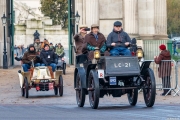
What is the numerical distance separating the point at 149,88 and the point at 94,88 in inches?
49.9

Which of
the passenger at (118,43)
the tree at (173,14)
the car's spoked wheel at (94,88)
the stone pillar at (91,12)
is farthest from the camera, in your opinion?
the tree at (173,14)

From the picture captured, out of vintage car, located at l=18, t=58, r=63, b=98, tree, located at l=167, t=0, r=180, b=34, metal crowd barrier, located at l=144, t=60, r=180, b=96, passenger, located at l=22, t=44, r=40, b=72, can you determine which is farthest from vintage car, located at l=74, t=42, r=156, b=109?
tree, located at l=167, t=0, r=180, b=34

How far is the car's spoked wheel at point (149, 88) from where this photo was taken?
16.2 meters

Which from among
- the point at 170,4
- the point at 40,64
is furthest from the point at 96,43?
the point at 170,4

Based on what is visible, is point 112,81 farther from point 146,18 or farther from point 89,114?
point 146,18

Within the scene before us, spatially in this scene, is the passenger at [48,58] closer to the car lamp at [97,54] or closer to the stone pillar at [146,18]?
the car lamp at [97,54]

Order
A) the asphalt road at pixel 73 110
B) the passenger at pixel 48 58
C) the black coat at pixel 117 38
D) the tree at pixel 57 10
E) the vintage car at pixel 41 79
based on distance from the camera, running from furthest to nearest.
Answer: the tree at pixel 57 10 < the passenger at pixel 48 58 < the vintage car at pixel 41 79 < the black coat at pixel 117 38 < the asphalt road at pixel 73 110

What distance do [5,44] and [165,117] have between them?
2700cm

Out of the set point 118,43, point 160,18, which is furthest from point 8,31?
point 118,43

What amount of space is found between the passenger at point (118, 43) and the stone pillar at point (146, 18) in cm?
2280

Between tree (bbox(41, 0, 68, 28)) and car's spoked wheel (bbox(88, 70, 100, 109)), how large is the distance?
212 feet

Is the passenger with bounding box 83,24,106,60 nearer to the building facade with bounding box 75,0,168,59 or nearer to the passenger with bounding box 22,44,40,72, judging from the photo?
the passenger with bounding box 22,44,40,72

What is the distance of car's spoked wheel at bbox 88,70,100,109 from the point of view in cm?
1608

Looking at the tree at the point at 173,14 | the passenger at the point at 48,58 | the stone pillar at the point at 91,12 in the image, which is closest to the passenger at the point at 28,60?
the passenger at the point at 48,58
